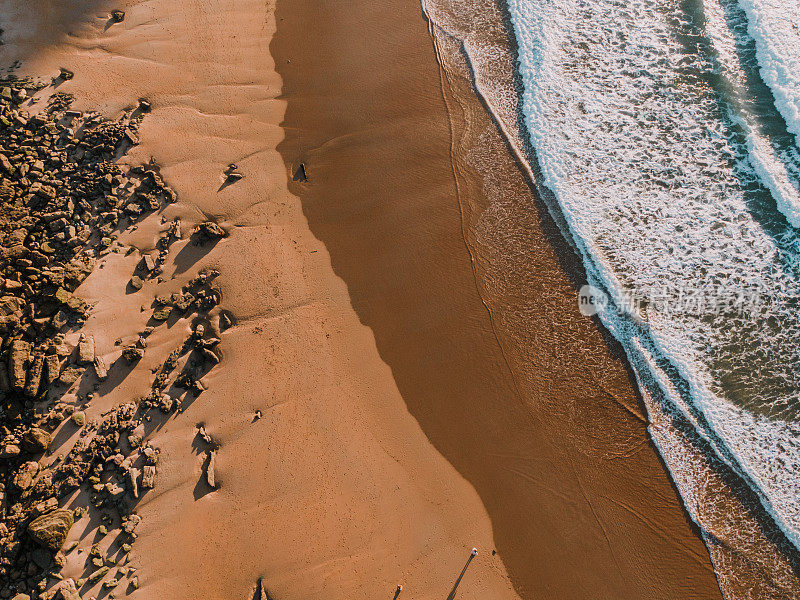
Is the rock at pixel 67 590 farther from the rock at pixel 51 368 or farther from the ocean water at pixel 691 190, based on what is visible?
the ocean water at pixel 691 190

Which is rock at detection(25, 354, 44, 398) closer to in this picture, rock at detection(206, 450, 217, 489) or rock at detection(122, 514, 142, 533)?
rock at detection(122, 514, 142, 533)

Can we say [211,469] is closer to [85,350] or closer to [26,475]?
[26,475]

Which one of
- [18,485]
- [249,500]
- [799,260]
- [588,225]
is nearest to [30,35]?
[18,485]

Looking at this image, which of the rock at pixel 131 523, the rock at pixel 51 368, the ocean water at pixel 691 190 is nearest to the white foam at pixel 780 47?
the ocean water at pixel 691 190

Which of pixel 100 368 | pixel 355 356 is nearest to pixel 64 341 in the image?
pixel 100 368

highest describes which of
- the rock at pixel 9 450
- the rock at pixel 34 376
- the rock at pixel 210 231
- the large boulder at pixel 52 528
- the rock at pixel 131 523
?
the rock at pixel 210 231

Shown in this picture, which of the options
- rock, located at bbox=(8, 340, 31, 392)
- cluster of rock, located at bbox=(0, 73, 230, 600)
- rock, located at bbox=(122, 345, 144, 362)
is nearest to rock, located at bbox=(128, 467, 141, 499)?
cluster of rock, located at bbox=(0, 73, 230, 600)
